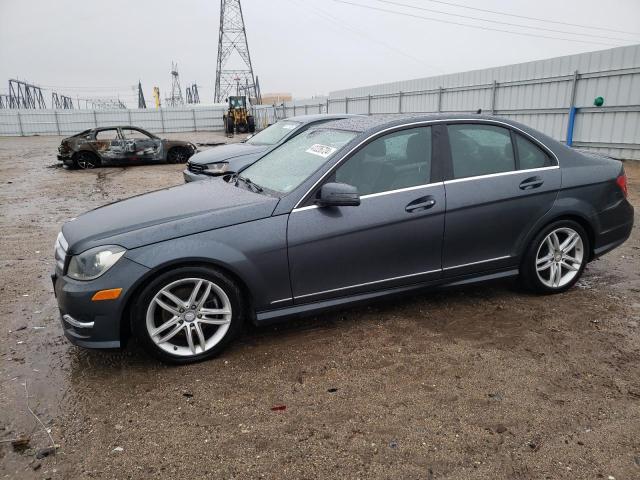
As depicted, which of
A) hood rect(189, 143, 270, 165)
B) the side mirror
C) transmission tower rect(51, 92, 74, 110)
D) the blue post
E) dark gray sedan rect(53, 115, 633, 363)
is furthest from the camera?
transmission tower rect(51, 92, 74, 110)

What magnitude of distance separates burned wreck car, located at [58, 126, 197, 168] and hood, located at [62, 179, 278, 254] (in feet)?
41.0

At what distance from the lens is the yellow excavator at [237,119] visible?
115ft

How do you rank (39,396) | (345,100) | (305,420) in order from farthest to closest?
1. (345,100)
2. (39,396)
3. (305,420)

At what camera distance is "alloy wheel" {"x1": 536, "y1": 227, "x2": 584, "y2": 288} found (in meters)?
4.14

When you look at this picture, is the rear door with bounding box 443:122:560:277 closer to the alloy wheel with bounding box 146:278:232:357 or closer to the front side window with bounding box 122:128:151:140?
the alloy wheel with bounding box 146:278:232:357

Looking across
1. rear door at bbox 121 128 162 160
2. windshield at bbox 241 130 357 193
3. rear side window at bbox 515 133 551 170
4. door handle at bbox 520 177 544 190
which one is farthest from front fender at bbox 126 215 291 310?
rear door at bbox 121 128 162 160

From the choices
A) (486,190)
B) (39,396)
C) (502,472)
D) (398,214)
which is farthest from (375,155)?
(39,396)

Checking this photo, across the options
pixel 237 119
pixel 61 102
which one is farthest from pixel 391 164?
pixel 61 102

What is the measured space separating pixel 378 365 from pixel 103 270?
1.87 m

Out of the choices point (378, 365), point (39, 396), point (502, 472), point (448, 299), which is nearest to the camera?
point (502, 472)

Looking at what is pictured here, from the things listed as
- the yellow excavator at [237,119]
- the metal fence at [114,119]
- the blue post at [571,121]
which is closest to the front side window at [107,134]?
the blue post at [571,121]

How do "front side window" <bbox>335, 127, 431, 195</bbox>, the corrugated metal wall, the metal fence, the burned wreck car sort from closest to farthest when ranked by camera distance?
"front side window" <bbox>335, 127, 431, 195</bbox> → the corrugated metal wall → the burned wreck car → the metal fence

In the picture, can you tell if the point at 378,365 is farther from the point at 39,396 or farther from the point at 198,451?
the point at 39,396

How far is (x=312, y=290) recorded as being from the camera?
133 inches
